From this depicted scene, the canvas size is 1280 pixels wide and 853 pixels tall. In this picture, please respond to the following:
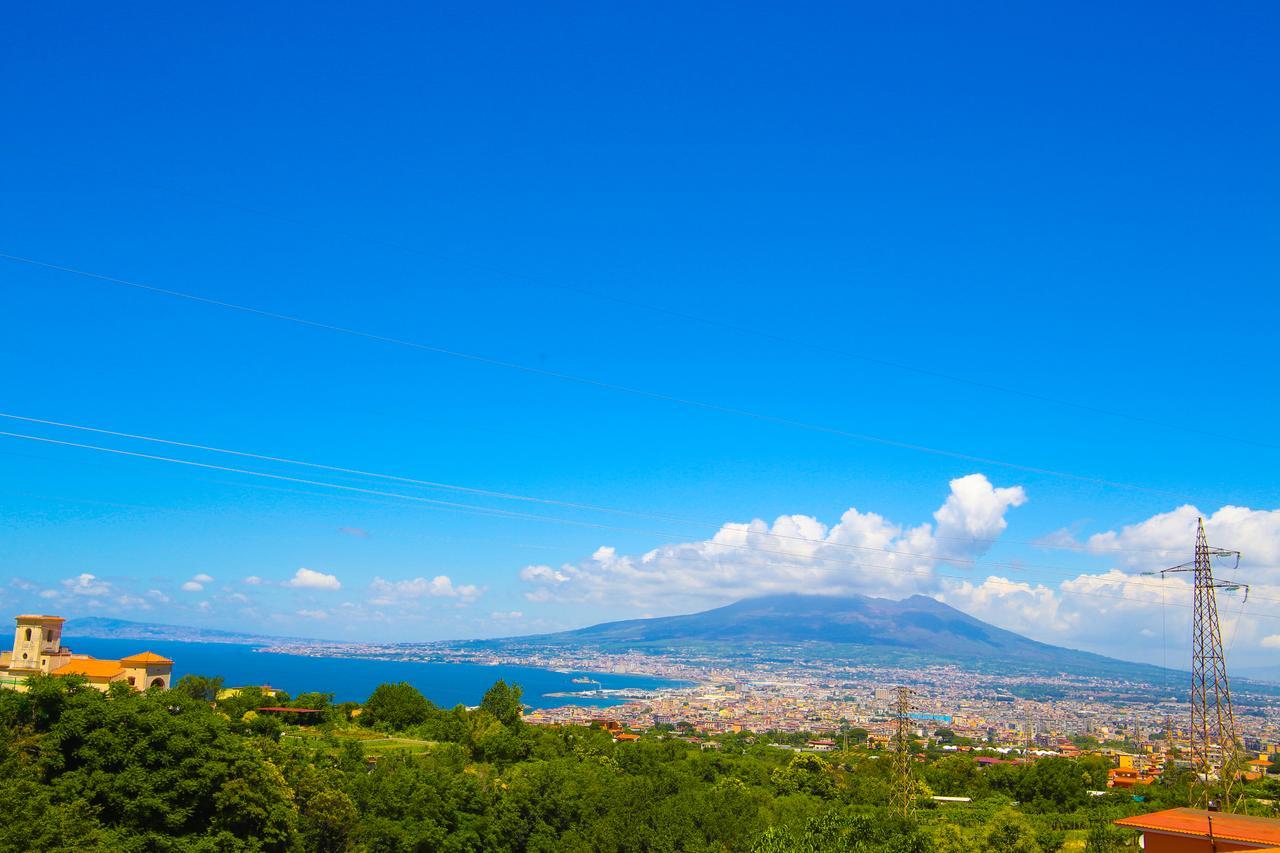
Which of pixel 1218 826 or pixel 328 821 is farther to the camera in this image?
pixel 328 821

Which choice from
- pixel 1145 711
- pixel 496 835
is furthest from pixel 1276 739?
pixel 496 835

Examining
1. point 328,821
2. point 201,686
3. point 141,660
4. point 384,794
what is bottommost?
point 328,821

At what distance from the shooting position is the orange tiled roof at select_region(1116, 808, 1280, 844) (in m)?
14.8

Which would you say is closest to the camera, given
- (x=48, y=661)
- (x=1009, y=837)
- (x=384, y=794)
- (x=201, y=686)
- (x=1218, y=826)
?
(x=1218, y=826)

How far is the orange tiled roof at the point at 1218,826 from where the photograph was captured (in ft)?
48.5

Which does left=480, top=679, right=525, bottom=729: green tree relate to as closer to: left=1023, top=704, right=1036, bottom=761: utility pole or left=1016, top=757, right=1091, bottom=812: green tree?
left=1016, top=757, right=1091, bottom=812: green tree

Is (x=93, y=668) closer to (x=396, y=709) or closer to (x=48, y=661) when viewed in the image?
(x=48, y=661)

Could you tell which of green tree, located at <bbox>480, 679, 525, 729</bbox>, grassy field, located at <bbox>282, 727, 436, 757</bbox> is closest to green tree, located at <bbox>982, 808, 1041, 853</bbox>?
grassy field, located at <bbox>282, 727, 436, 757</bbox>

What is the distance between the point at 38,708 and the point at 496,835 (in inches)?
440

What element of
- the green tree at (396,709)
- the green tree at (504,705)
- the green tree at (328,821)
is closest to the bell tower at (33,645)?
the green tree at (396,709)

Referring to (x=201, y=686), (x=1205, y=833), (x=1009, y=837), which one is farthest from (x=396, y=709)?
(x=1205, y=833)

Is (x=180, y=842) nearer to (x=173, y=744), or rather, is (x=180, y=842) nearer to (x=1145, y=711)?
(x=173, y=744)

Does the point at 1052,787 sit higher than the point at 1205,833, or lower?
lower

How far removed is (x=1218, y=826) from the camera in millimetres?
15617
